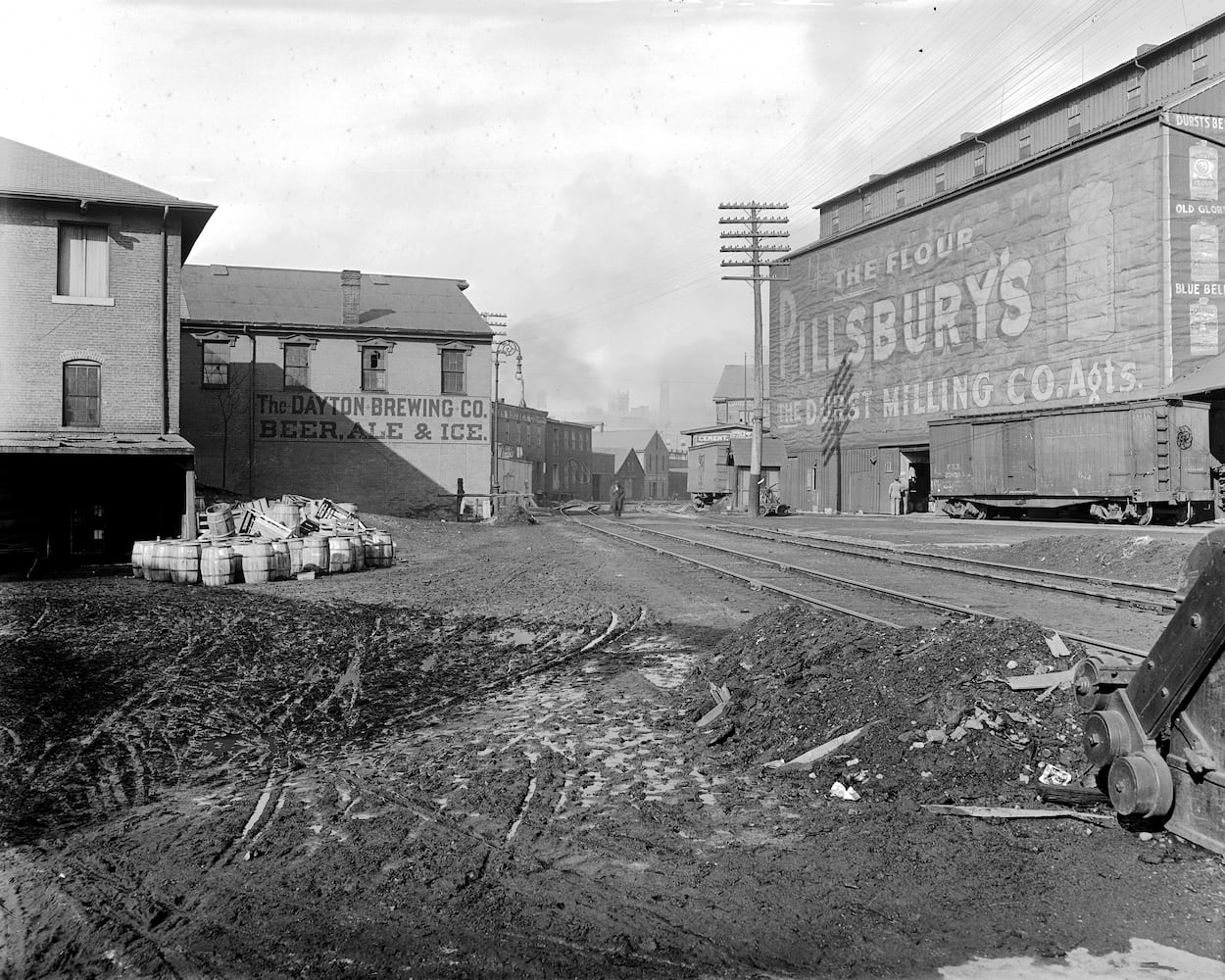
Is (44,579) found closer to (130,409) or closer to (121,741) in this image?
(130,409)

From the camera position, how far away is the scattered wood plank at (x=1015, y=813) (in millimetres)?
4273

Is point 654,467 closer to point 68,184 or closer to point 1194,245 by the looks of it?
point 1194,245

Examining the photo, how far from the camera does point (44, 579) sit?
1544cm

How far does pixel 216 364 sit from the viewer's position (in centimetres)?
3106

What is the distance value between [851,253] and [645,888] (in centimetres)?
4203

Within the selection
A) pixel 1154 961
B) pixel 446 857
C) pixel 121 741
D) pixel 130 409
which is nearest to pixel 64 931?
pixel 446 857

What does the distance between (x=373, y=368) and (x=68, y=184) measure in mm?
13226

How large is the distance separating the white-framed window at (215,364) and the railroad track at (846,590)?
18.0 m

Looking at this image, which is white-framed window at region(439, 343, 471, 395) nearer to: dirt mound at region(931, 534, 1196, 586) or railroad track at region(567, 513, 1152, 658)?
railroad track at region(567, 513, 1152, 658)

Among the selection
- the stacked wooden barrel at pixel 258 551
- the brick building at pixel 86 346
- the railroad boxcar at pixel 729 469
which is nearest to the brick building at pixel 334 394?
the brick building at pixel 86 346

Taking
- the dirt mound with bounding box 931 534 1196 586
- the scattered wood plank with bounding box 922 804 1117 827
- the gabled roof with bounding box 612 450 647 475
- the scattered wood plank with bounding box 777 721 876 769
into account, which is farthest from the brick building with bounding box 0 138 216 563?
the gabled roof with bounding box 612 450 647 475

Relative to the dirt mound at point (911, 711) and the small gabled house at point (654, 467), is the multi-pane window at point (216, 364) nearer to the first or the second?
the dirt mound at point (911, 711)

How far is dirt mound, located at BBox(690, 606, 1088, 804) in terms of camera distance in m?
4.82

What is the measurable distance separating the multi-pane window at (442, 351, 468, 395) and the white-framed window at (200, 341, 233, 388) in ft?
25.4
